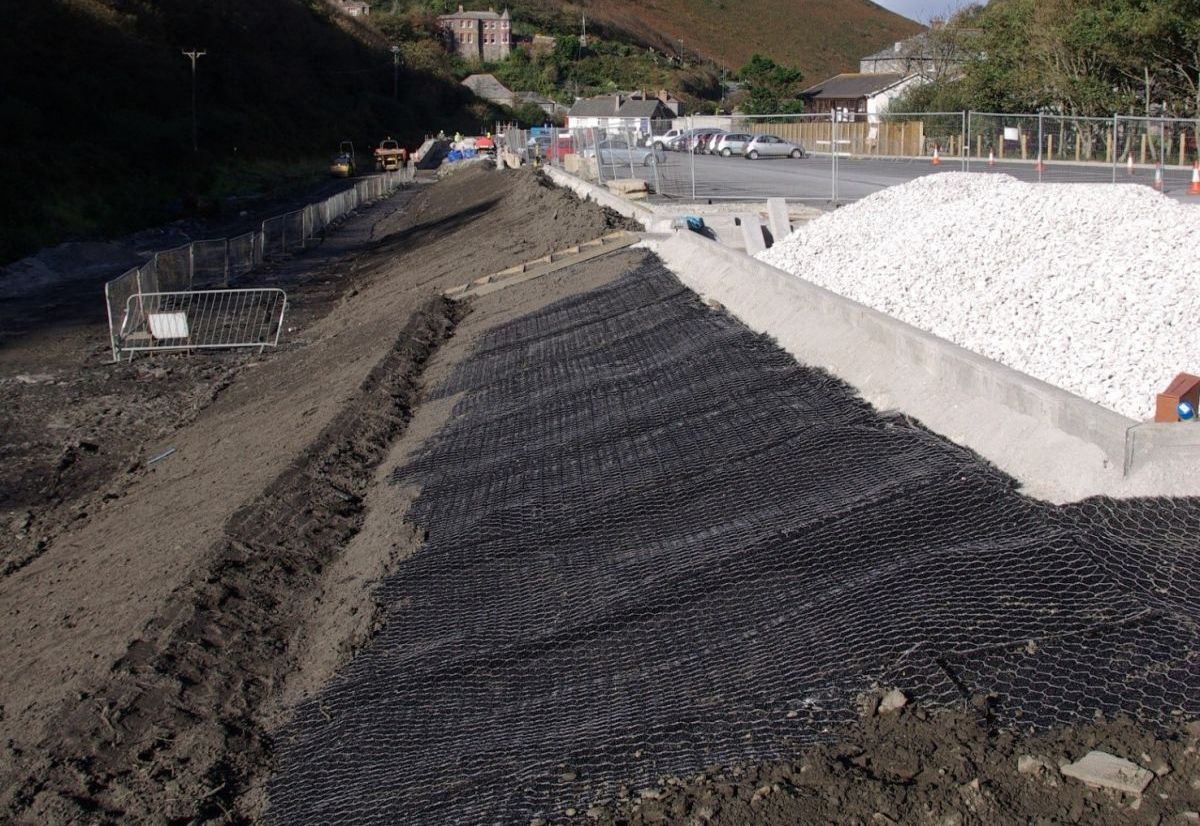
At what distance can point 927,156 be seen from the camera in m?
32.4

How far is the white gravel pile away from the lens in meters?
8.44

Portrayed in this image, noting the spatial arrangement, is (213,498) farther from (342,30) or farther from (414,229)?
(342,30)

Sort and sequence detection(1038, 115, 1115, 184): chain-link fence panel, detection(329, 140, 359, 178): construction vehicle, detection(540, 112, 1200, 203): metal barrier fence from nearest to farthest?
1. detection(1038, 115, 1115, 184): chain-link fence panel
2. detection(540, 112, 1200, 203): metal barrier fence
3. detection(329, 140, 359, 178): construction vehicle

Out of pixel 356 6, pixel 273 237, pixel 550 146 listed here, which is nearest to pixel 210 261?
pixel 273 237

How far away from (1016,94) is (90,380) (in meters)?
42.6

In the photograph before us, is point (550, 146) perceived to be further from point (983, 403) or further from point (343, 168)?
point (983, 403)

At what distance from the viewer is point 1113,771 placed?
409 cm

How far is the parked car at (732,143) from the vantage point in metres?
54.8

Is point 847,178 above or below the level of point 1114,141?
below

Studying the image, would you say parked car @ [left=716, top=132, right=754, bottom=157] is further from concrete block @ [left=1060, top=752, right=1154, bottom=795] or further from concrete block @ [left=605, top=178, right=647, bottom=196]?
concrete block @ [left=1060, top=752, right=1154, bottom=795]

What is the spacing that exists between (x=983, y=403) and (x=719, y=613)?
254 centimetres

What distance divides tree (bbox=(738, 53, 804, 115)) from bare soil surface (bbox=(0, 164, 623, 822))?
3598 inches

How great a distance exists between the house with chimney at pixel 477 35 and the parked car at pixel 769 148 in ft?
394

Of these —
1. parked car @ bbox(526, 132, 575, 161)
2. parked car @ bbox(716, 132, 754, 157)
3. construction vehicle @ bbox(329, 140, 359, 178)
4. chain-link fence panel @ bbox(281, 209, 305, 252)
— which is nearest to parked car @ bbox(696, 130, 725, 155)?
parked car @ bbox(716, 132, 754, 157)
